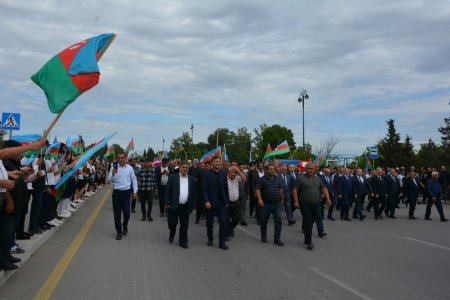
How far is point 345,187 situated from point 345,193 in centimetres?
23

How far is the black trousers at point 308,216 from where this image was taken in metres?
9.03

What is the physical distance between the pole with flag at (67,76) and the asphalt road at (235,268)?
2665 millimetres

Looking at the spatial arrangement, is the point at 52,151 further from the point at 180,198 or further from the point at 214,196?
the point at 214,196

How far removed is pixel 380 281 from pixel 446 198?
64.1 feet

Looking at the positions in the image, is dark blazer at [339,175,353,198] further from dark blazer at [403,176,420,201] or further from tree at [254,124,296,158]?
tree at [254,124,296,158]

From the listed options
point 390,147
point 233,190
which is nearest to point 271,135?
point 390,147

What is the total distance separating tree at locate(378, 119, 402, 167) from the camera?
51781mm

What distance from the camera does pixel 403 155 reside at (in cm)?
4872

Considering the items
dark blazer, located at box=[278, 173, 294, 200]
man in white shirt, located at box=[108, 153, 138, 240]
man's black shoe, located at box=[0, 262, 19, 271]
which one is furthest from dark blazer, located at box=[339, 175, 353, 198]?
man's black shoe, located at box=[0, 262, 19, 271]

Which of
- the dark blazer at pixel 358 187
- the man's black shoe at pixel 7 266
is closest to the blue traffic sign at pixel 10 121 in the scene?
the man's black shoe at pixel 7 266

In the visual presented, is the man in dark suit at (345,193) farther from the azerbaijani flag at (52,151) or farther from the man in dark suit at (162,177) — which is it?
the azerbaijani flag at (52,151)

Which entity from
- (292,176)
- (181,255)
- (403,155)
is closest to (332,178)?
(292,176)

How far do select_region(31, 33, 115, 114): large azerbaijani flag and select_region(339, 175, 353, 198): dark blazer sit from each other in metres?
10.5

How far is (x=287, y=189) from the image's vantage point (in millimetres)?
13883
